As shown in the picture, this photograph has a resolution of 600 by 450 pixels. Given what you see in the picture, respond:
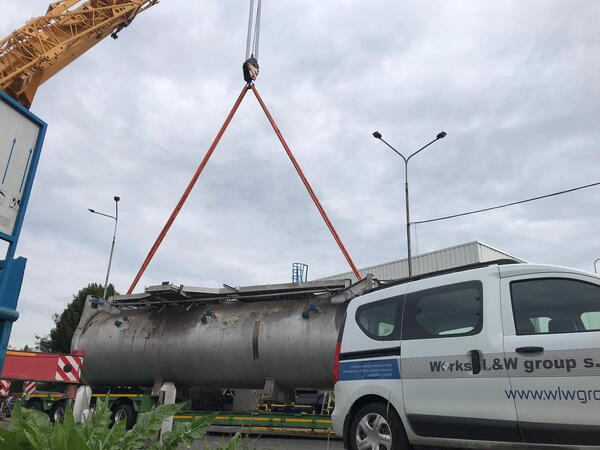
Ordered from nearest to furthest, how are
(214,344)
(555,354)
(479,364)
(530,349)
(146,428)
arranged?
1. (146,428)
2. (555,354)
3. (530,349)
4. (479,364)
5. (214,344)

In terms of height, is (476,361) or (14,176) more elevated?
(14,176)

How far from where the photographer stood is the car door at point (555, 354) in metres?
3.91

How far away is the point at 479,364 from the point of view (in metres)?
4.50

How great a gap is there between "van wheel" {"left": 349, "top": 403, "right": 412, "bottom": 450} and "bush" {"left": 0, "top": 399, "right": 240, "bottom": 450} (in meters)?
3.05

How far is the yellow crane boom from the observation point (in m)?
14.9

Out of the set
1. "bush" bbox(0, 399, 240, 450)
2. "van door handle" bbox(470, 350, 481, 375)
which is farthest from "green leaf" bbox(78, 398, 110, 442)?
"van door handle" bbox(470, 350, 481, 375)

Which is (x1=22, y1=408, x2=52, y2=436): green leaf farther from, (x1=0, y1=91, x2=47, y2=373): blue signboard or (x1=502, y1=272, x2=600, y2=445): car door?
(x1=502, y1=272, x2=600, y2=445): car door

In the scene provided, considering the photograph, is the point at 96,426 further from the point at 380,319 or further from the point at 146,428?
the point at 380,319

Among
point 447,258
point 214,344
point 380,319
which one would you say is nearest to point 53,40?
point 214,344

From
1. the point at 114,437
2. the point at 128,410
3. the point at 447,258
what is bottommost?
the point at 128,410

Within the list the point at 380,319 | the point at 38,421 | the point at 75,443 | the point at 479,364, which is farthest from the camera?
the point at 380,319

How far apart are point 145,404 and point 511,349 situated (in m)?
8.83

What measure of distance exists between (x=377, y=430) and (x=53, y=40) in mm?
15919

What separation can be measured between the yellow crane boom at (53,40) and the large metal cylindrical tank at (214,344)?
7882 mm
